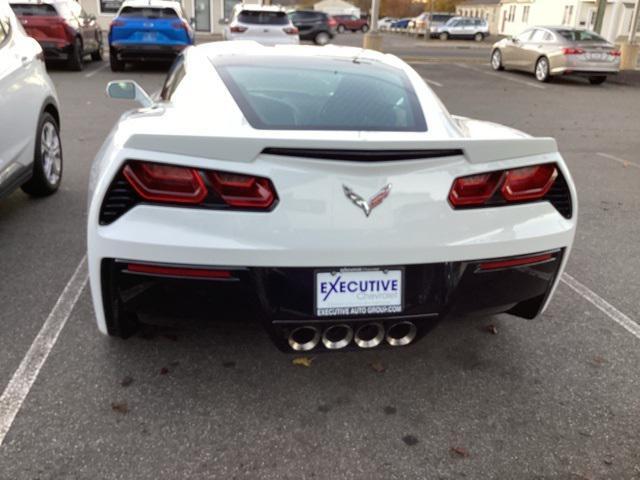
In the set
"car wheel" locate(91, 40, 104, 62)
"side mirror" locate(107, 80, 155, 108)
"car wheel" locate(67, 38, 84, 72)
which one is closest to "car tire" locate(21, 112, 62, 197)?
"side mirror" locate(107, 80, 155, 108)

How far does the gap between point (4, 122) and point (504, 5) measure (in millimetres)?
68904

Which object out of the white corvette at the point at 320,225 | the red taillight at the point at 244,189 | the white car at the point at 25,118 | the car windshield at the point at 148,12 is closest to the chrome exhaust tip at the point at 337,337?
the white corvette at the point at 320,225

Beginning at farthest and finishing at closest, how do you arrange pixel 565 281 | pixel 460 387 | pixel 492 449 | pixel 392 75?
pixel 565 281 → pixel 392 75 → pixel 460 387 → pixel 492 449

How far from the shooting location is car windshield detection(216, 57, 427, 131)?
2.79 meters

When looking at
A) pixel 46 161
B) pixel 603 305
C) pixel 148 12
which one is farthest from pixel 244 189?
pixel 148 12

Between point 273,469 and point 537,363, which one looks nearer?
point 273,469

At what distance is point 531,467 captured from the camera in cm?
240

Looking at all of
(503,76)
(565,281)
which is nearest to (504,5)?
(503,76)

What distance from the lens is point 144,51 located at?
14.1 meters

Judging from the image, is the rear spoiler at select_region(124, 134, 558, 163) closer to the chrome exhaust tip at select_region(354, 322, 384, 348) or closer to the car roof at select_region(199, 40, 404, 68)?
the chrome exhaust tip at select_region(354, 322, 384, 348)

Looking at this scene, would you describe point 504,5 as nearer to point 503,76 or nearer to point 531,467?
point 503,76

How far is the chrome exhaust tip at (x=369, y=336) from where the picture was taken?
255 cm

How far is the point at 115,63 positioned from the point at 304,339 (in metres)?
13.8

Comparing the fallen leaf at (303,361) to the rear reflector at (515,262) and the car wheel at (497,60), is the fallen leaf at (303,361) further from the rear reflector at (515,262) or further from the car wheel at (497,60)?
the car wheel at (497,60)
